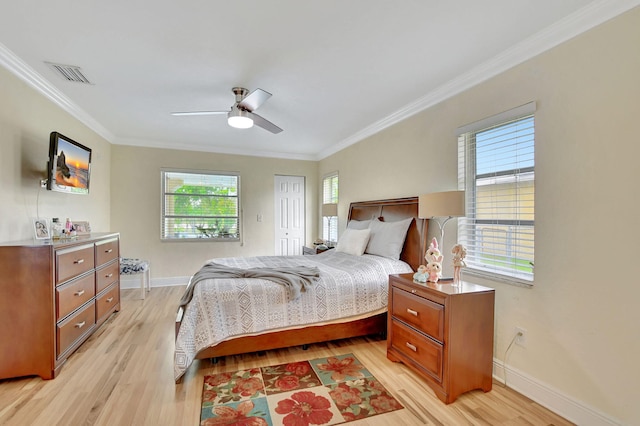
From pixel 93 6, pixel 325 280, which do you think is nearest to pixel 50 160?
pixel 93 6

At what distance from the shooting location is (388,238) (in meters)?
3.40

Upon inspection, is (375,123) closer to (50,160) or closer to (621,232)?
(621,232)

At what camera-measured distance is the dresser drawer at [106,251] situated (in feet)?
10.4

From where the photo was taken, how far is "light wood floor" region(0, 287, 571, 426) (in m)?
1.83

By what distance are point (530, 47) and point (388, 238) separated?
2.10 metres

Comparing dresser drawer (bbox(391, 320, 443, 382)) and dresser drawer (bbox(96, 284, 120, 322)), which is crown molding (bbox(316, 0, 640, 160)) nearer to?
dresser drawer (bbox(391, 320, 443, 382))

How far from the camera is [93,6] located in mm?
1809

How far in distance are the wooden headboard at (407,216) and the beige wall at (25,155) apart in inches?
147

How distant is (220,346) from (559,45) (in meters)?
3.35

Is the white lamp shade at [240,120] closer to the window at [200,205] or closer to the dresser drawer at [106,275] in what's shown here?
the dresser drawer at [106,275]

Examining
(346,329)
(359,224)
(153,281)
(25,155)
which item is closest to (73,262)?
(25,155)

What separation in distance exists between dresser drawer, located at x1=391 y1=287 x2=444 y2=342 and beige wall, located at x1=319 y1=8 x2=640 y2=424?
672mm

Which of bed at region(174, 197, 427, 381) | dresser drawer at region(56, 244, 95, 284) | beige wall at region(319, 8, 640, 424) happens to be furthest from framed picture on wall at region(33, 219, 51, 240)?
beige wall at region(319, 8, 640, 424)

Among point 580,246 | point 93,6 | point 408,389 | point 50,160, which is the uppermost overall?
point 93,6
